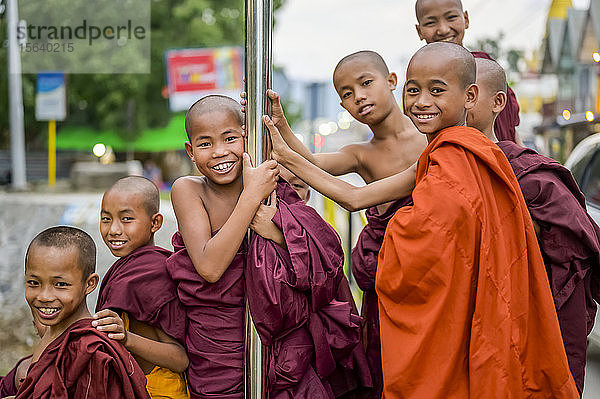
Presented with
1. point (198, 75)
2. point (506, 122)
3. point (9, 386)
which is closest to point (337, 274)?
point (506, 122)

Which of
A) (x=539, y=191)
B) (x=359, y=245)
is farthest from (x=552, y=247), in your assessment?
(x=359, y=245)

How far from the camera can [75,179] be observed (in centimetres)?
1305

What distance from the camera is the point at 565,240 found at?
197 cm

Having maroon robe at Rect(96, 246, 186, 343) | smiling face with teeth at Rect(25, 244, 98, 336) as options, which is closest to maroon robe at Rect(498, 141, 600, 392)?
maroon robe at Rect(96, 246, 186, 343)

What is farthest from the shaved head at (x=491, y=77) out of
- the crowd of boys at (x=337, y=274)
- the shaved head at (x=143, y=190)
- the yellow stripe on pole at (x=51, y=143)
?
the yellow stripe on pole at (x=51, y=143)

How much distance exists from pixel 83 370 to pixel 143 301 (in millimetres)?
313

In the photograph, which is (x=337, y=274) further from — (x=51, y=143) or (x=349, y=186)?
(x=51, y=143)

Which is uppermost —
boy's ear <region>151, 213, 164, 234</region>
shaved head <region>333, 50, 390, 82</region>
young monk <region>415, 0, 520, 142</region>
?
young monk <region>415, 0, 520, 142</region>

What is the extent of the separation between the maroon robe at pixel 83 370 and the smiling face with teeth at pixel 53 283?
0.24ft

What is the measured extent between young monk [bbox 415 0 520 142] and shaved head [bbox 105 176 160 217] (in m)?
1.19

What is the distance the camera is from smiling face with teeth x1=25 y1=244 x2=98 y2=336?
6.44 feet

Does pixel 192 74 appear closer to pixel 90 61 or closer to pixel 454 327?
pixel 90 61

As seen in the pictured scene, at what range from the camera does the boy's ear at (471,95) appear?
1.99m

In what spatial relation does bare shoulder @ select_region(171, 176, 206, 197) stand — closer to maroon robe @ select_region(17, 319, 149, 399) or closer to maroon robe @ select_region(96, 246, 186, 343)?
maroon robe @ select_region(96, 246, 186, 343)
